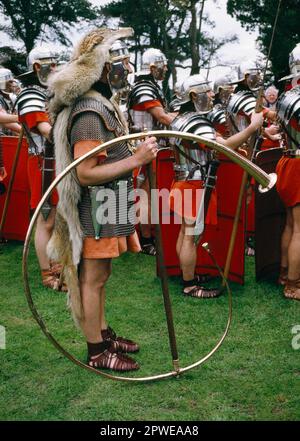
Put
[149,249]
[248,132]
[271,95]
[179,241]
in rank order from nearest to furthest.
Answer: [248,132]
[179,241]
[149,249]
[271,95]

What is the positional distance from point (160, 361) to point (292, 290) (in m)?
1.57

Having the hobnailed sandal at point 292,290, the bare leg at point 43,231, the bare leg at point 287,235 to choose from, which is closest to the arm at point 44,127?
the bare leg at point 43,231

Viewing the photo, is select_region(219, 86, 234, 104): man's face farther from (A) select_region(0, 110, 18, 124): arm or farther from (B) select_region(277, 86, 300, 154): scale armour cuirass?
(A) select_region(0, 110, 18, 124): arm

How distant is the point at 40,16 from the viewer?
87.1 feet

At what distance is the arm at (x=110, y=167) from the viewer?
3129 millimetres

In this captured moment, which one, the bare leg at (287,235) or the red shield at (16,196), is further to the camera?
the red shield at (16,196)

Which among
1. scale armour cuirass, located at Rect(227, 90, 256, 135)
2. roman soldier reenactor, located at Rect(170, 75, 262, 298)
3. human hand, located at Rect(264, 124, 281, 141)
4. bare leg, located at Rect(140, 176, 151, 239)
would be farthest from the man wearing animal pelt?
human hand, located at Rect(264, 124, 281, 141)

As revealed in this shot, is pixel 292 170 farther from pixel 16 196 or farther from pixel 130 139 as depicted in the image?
pixel 16 196

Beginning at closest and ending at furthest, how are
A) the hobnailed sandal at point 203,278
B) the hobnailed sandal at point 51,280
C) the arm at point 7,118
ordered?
the hobnailed sandal at point 51,280, the hobnailed sandal at point 203,278, the arm at point 7,118

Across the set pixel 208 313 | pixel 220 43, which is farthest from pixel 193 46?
pixel 208 313

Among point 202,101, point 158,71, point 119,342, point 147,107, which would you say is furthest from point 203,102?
point 119,342

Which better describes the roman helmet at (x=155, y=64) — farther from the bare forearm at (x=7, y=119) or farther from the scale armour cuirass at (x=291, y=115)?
the scale armour cuirass at (x=291, y=115)

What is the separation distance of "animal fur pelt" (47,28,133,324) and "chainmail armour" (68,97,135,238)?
1.7 inches

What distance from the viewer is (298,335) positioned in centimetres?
414
